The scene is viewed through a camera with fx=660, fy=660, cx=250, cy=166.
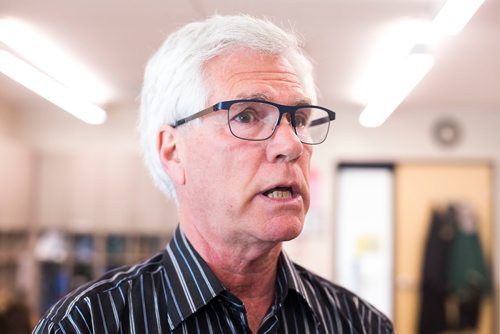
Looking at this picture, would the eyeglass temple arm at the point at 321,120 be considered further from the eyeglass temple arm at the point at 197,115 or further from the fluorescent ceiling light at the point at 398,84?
the fluorescent ceiling light at the point at 398,84

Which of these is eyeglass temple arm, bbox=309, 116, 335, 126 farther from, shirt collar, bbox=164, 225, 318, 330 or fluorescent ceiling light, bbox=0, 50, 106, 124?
fluorescent ceiling light, bbox=0, 50, 106, 124

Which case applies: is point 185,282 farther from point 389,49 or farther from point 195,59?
point 389,49

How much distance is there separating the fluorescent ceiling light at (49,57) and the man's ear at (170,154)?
313 cm

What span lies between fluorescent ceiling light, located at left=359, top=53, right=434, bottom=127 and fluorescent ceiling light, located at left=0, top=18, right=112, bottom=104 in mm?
2367

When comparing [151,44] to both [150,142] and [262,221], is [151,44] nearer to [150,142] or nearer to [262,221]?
[150,142]

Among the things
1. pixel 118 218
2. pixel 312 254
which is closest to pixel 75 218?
pixel 118 218

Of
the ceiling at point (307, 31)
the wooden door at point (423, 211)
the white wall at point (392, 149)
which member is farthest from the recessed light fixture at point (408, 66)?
the wooden door at point (423, 211)

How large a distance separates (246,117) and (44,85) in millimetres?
4006

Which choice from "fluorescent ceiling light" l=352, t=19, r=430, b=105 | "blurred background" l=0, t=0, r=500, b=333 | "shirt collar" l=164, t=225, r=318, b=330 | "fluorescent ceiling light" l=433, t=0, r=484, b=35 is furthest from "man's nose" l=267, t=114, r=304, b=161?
"blurred background" l=0, t=0, r=500, b=333

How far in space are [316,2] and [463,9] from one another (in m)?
0.81

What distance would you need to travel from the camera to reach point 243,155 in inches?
47.0

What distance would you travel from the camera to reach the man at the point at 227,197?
1175 mm

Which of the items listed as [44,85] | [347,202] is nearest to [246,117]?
[44,85]

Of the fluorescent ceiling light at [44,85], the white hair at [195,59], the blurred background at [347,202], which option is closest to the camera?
the white hair at [195,59]
